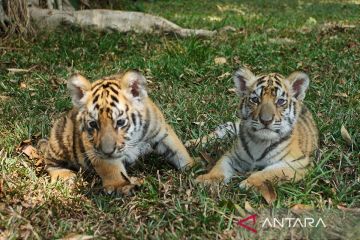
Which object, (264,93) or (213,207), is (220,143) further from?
(213,207)

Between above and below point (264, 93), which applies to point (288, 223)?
below

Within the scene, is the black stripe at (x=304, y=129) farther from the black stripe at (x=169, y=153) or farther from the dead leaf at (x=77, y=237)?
the dead leaf at (x=77, y=237)

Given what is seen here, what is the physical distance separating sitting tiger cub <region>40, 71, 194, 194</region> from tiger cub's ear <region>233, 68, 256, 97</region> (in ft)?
2.19

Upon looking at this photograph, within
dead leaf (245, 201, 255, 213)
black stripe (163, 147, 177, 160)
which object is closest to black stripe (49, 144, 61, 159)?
black stripe (163, 147, 177, 160)

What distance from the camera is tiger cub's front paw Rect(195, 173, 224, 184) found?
437 centimetres

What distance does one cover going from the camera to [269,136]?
443 centimetres

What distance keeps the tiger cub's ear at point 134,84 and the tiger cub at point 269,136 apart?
2.55ft

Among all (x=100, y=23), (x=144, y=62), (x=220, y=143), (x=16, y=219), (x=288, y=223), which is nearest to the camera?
(x=288, y=223)

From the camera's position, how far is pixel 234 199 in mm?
4129

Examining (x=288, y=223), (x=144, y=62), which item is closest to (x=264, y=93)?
(x=288, y=223)

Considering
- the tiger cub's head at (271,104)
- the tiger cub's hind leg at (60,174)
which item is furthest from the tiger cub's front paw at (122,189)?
the tiger cub's head at (271,104)

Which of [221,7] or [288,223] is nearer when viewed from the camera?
[288,223]

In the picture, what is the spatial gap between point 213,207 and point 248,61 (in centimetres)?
449

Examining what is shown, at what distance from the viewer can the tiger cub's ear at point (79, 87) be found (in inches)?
177
